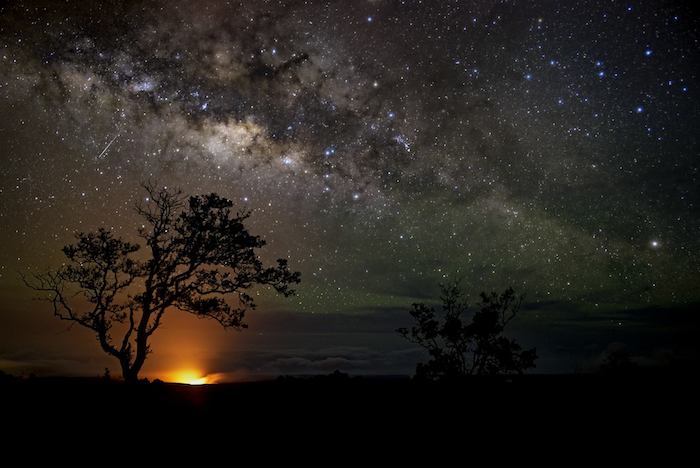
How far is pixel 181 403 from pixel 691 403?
351 inches

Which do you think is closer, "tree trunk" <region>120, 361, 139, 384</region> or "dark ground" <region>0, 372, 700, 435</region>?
"dark ground" <region>0, 372, 700, 435</region>

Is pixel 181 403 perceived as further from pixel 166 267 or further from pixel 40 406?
pixel 166 267

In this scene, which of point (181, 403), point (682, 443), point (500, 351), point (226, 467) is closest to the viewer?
point (226, 467)

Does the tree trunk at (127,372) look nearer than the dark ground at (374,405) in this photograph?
No

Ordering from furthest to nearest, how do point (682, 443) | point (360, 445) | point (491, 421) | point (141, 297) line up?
point (141, 297) → point (491, 421) → point (360, 445) → point (682, 443)

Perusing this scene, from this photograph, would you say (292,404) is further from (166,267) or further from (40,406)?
(166,267)

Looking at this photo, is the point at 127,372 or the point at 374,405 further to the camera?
the point at 127,372

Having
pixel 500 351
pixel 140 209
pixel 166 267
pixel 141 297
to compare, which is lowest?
pixel 500 351

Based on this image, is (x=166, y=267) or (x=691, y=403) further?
(x=166, y=267)

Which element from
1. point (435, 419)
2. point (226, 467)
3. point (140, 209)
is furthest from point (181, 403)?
point (140, 209)

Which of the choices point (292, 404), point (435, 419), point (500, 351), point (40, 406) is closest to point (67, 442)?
point (40, 406)

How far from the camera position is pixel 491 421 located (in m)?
6.71

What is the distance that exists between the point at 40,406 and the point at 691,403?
10.9 m

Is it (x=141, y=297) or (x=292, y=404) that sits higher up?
(x=141, y=297)
